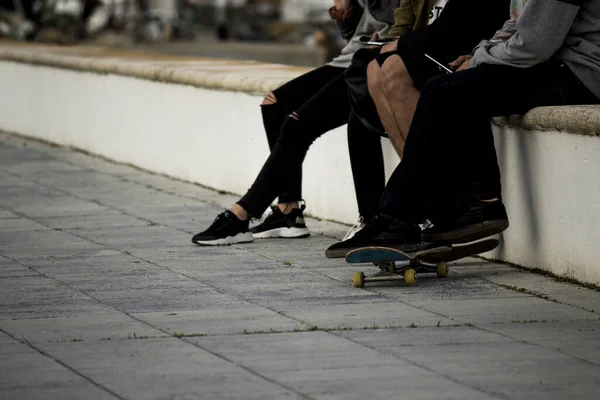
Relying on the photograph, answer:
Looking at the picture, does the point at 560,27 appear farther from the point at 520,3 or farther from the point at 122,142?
the point at 122,142

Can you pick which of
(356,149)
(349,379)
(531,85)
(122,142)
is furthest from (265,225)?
(122,142)

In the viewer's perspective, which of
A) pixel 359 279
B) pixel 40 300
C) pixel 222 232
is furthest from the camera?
pixel 222 232

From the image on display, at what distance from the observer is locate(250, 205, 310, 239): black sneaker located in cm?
677

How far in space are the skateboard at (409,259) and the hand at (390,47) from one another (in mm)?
869

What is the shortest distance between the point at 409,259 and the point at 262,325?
0.90 meters

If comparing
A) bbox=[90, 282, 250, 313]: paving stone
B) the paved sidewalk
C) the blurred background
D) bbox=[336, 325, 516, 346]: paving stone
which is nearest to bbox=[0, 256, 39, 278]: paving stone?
the paved sidewalk

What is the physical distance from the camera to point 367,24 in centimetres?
655

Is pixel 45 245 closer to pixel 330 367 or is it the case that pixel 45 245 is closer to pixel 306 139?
pixel 306 139

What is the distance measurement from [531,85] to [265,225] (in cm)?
179

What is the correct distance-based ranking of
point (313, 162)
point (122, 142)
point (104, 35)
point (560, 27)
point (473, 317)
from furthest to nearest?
point (104, 35) < point (122, 142) < point (313, 162) < point (560, 27) < point (473, 317)

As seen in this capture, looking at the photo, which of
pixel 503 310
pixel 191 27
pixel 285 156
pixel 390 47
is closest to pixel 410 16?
pixel 390 47

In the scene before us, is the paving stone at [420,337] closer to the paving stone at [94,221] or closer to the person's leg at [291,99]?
the person's leg at [291,99]

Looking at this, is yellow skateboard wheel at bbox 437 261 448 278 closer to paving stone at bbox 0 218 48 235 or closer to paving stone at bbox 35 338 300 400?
paving stone at bbox 35 338 300 400

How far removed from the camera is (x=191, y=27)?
41.7 meters
